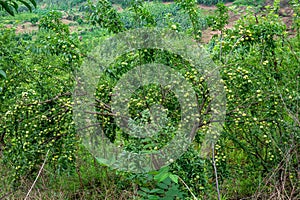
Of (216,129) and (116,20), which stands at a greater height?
(116,20)

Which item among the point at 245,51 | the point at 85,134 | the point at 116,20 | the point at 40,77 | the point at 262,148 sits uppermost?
the point at 116,20

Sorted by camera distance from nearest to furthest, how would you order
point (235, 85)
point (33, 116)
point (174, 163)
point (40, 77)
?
point (174, 163) < point (235, 85) < point (33, 116) < point (40, 77)

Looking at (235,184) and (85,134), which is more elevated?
(85,134)

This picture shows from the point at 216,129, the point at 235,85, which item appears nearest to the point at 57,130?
the point at 216,129

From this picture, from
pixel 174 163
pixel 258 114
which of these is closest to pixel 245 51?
pixel 258 114

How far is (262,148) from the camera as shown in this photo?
170 inches

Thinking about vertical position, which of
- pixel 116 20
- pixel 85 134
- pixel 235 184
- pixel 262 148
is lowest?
pixel 235 184

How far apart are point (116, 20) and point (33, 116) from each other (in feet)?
4.27

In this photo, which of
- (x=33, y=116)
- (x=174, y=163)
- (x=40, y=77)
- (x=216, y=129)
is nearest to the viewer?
(x=174, y=163)

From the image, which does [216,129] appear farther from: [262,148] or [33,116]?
[33,116]

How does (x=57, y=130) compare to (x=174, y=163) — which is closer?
(x=174, y=163)

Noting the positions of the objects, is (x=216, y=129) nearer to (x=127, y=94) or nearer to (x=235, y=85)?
(x=235, y=85)

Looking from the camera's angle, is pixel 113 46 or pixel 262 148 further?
pixel 262 148

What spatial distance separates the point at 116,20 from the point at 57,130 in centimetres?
128
